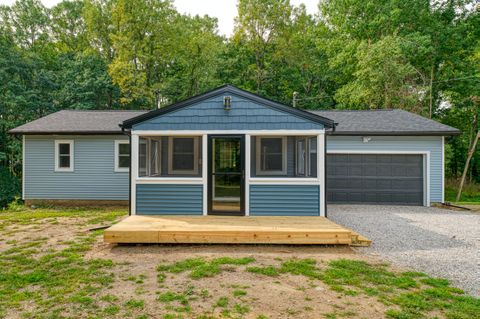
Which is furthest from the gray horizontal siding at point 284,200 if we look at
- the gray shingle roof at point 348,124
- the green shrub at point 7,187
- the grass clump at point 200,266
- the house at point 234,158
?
the green shrub at point 7,187

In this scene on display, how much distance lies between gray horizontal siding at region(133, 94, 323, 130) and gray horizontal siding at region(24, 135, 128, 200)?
4.45 meters

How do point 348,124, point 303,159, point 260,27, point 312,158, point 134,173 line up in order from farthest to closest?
point 260,27
point 348,124
point 312,158
point 303,159
point 134,173

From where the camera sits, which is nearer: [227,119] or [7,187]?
[227,119]

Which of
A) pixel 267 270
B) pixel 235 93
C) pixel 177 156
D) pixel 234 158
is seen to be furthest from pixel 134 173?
pixel 267 270

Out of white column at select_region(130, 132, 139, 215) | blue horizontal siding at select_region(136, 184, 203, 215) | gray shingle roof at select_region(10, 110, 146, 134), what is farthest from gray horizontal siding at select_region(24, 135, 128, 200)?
blue horizontal siding at select_region(136, 184, 203, 215)

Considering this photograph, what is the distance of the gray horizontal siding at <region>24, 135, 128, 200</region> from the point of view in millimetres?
10336

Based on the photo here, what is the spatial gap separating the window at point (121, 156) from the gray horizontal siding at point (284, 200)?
5.83 m

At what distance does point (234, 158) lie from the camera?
6543 millimetres

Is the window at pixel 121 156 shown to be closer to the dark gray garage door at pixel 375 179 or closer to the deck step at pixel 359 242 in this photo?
the dark gray garage door at pixel 375 179

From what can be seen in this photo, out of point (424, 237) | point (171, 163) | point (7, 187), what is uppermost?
point (171, 163)

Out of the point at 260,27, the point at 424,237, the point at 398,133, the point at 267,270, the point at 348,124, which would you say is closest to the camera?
the point at 267,270

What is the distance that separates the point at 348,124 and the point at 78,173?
9.73m

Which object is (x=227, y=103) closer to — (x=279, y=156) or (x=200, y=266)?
(x=279, y=156)

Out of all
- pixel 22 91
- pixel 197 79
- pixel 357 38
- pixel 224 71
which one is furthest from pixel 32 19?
pixel 357 38
